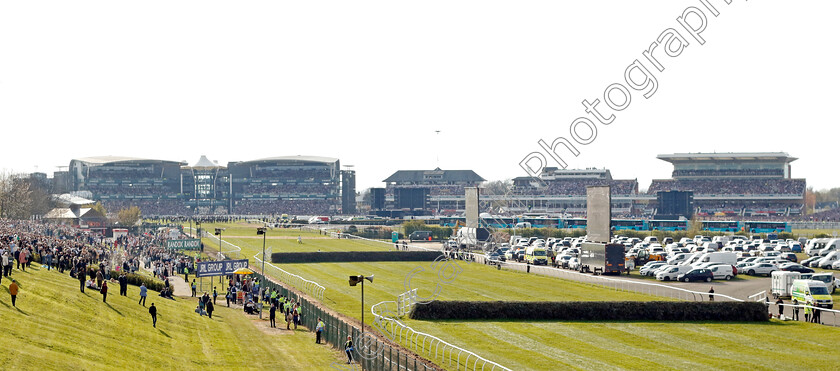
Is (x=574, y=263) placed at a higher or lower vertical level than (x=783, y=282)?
lower

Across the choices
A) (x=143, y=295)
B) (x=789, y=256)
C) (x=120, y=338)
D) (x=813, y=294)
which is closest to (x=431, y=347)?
(x=120, y=338)

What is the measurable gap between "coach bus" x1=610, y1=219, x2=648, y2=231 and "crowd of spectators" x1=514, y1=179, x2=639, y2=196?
44518 mm

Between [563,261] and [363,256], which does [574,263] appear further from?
[363,256]

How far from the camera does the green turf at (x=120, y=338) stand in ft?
85.9

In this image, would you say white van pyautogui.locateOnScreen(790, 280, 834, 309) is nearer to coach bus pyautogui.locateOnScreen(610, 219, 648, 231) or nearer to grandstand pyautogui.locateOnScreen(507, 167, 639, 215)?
coach bus pyautogui.locateOnScreen(610, 219, 648, 231)

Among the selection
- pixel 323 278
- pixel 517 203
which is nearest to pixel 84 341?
pixel 323 278

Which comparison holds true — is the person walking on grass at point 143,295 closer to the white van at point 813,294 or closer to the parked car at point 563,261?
the white van at point 813,294

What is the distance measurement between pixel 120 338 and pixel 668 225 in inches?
4217

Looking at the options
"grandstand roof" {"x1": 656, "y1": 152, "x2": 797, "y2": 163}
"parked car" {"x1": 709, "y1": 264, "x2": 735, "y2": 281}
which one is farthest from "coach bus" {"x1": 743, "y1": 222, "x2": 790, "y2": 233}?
"parked car" {"x1": 709, "y1": 264, "x2": 735, "y2": 281}

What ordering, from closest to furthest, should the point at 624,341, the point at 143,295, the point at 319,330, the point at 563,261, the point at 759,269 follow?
the point at 624,341
the point at 319,330
the point at 143,295
the point at 759,269
the point at 563,261

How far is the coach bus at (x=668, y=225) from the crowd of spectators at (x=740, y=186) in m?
48.7

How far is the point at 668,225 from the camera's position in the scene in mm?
126250

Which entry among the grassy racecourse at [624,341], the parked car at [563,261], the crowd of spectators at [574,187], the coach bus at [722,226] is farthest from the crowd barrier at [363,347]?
the crowd of spectators at [574,187]

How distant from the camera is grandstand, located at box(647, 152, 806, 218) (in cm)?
16412
